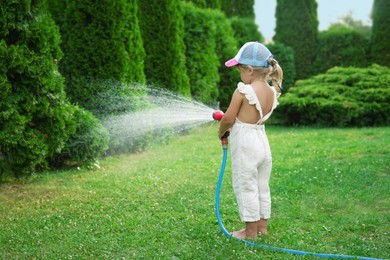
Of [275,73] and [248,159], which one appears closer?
[248,159]

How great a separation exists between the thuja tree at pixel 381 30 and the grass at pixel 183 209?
993 cm

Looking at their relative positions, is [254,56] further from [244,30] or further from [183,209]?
[244,30]

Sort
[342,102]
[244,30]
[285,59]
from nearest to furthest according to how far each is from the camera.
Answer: [342,102]
[244,30]
[285,59]

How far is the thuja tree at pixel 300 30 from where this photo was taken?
1941cm

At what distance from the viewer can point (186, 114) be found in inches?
239

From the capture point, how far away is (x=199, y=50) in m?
13.3

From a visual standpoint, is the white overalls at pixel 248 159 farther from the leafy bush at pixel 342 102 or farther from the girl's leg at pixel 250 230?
the leafy bush at pixel 342 102

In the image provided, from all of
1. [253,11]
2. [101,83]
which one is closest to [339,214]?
[101,83]

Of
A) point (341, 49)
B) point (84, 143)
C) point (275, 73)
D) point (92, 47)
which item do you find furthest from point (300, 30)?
point (275, 73)

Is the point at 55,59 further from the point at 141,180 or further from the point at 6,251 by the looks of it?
the point at 6,251

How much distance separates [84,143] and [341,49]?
13.6 metres

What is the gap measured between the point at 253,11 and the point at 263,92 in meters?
16.6

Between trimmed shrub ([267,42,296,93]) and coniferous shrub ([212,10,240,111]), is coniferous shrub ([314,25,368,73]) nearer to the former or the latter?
trimmed shrub ([267,42,296,93])

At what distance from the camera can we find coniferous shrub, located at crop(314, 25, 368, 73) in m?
19.0
